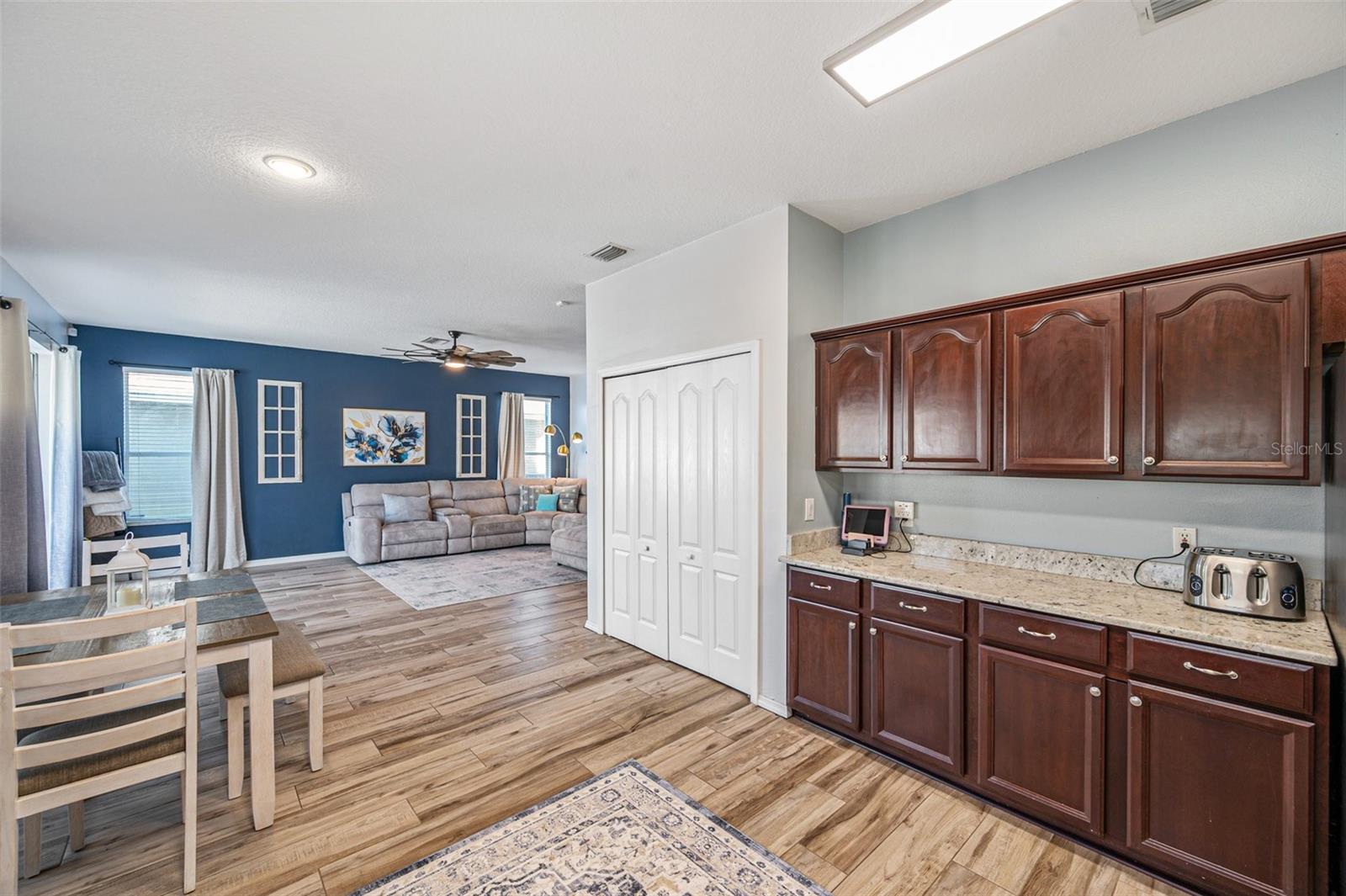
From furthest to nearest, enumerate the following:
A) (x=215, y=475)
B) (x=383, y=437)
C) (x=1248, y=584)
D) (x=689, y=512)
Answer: (x=383, y=437) → (x=215, y=475) → (x=689, y=512) → (x=1248, y=584)

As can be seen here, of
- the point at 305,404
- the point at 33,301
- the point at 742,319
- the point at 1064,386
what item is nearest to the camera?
the point at 1064,386

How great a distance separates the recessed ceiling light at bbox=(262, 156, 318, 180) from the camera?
255 cm

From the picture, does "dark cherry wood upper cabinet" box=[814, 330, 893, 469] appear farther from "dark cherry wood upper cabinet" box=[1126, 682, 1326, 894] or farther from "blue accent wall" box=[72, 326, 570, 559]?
"blue accent wall" box=[72, 326, 570, 559]

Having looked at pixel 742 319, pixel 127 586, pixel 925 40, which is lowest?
pixel 127 586

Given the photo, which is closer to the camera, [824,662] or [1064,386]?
[1064,386]

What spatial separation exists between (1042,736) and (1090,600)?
0.57 meters

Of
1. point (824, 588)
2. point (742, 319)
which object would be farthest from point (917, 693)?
point (742, 319)

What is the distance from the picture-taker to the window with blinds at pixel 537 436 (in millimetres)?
10328

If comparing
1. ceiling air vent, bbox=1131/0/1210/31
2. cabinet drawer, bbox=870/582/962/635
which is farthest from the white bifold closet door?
ceiling air vent, bbox=1131/0/1210/31

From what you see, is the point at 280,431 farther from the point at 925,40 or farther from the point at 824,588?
the point at 925,40

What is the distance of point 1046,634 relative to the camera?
6.96 ft

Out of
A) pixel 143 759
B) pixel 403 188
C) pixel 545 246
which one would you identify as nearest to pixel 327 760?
pixel 143 759

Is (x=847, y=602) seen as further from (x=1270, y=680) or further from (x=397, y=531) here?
(x=397, y=531)

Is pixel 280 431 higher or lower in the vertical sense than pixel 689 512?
higher
